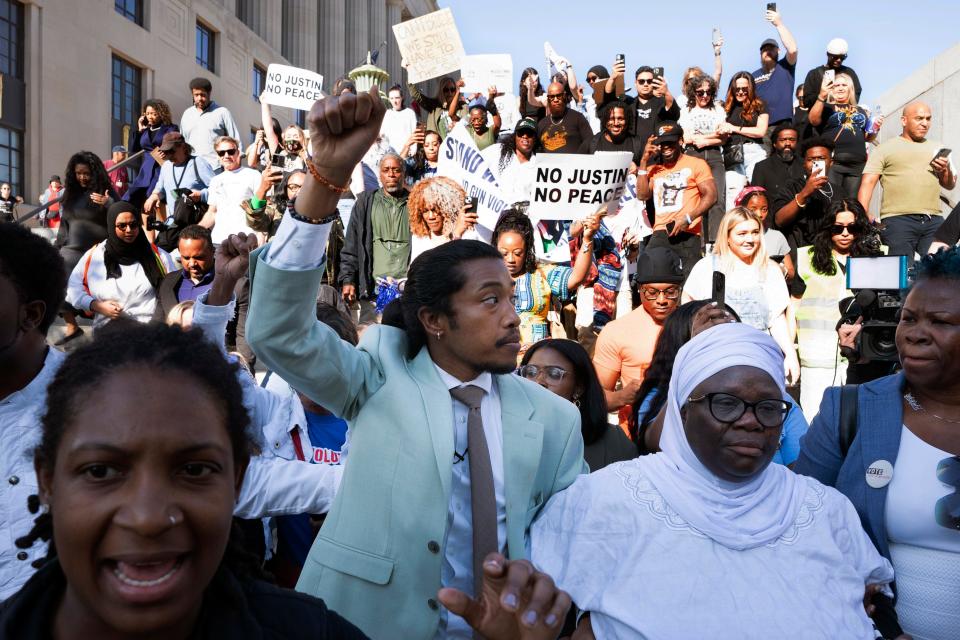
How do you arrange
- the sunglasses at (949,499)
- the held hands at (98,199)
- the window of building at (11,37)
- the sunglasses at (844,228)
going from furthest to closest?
the window of building at (11,37)
the held hands at (98,199)
the sunglasses at (844,228)
the sunglasses at (949,499)

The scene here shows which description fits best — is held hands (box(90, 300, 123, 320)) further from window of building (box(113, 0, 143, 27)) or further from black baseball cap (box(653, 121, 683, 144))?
window of building (box(113, 0, 143, 27))

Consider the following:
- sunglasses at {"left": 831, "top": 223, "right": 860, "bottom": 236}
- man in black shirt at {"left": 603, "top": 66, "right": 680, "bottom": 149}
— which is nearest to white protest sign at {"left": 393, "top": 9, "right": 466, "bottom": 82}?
man in black shirt at {"left": 603, "top": 66, "right": 680, "bottom": 149}

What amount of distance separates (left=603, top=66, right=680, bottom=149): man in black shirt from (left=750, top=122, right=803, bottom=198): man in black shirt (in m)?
1.39

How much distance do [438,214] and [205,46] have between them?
74.1ft

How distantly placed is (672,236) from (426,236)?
226 cm

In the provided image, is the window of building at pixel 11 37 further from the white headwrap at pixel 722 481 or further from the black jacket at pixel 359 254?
the white headwrap at pixel 722 481

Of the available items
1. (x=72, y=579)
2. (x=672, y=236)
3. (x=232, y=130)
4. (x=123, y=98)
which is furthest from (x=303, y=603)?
(x=123, y=98)

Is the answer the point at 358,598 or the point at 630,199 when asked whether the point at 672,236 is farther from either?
the point at 358,598

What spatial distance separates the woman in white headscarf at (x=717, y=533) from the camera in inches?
90.6

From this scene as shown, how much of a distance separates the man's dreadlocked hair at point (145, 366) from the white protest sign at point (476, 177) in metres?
6.42

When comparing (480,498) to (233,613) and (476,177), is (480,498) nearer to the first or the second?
(233,613)

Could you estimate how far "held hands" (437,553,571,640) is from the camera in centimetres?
168

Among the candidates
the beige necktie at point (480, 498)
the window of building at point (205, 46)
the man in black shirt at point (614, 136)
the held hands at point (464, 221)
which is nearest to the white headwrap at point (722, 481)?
the beige necktie at point (480, 498)

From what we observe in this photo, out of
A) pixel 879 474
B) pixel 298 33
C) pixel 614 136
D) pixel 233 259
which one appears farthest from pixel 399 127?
pixel 298 33
